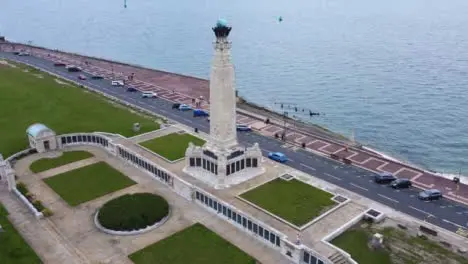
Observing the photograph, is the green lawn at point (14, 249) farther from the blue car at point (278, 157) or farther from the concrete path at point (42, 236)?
the blue car at point (278, 157)

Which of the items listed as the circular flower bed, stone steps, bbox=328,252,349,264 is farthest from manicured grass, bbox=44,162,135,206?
stone steps, bbox=328,252,349,264

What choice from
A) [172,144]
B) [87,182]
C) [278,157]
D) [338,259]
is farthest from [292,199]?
[87,182]

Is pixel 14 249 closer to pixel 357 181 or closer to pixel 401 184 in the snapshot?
pixel 357 181

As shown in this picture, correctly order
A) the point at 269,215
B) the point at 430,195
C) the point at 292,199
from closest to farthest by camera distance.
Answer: the point at 269,215 → the point at 292,199 → the point at 430,195

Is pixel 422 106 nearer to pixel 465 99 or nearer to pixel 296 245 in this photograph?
pixel 465 99

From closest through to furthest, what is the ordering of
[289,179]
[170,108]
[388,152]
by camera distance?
A: [289,179] < [388,152] < [170,108]

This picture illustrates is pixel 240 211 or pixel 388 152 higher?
pixel 240 211

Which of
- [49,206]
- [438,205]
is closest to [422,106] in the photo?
[438,205]
